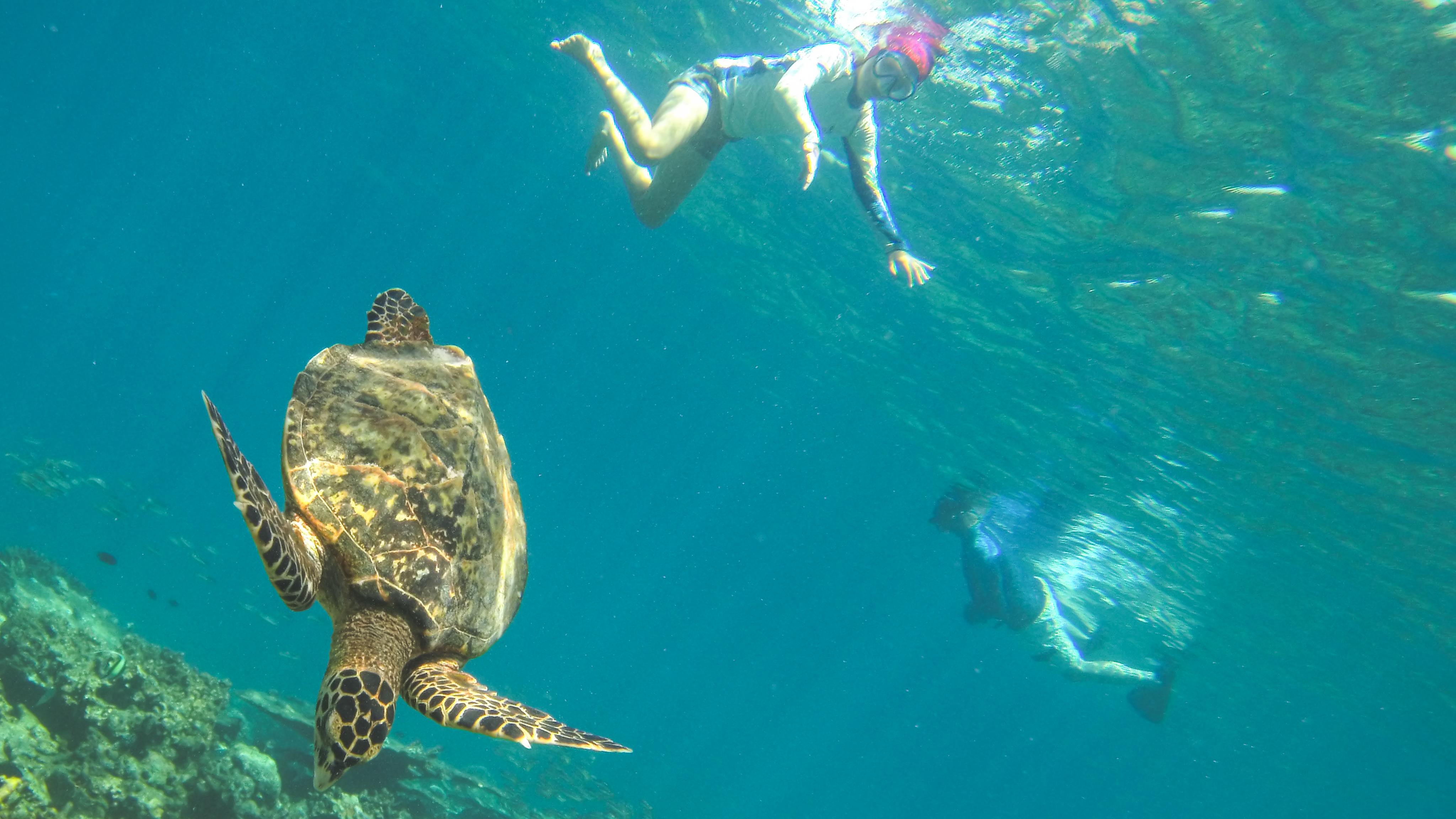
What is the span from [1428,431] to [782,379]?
2164 cm

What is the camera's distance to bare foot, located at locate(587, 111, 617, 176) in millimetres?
8625

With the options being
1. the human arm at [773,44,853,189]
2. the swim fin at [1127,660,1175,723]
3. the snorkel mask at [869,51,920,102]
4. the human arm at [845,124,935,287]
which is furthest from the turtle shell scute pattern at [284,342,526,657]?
the swim fin at [1127,660,1175,723]

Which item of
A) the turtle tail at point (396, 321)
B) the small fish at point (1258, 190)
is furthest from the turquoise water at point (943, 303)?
the turtle tail at point (396, 321)

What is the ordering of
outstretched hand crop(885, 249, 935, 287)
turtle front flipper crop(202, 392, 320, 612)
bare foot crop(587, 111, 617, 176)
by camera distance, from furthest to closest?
bare foot crop(587, 111, 617, 176), outstretched hand crop(885, 249, 935, 287), turtle front flipper crop(202, 392, 320, 612)

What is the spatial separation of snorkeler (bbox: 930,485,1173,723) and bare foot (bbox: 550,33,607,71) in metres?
17.0

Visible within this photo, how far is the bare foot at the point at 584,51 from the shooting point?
787 centimetres

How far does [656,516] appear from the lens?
75.6m

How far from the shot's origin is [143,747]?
23.5 ft

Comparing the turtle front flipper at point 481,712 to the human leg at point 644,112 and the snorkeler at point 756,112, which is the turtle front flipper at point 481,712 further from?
the human leg at point 644,112

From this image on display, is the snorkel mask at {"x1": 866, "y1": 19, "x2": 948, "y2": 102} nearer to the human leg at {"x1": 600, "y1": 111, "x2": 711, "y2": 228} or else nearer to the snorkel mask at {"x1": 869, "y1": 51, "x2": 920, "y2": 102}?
the snorkel mask at {"x1": 869, "y1": 51, "x2": 920, "y2": 102}

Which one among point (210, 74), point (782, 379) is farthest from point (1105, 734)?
point (210, 74)

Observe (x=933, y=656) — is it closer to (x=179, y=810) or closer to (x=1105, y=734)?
(x=1105, y=734)

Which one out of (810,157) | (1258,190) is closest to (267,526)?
(810,157)

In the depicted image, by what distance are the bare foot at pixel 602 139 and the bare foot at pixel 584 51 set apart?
0.60m
